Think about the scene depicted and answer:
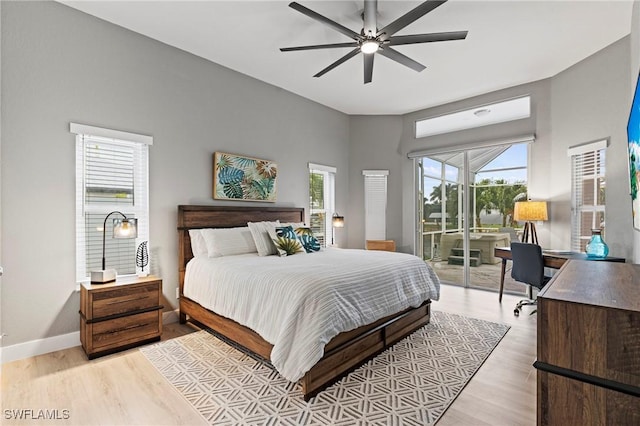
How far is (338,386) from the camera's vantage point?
222 centimetres

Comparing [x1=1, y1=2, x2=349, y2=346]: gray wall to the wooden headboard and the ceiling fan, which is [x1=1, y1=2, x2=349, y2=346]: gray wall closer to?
the wooden headboard

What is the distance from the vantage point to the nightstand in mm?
2615

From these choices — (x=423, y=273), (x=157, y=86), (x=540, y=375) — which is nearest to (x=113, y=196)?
(x=157, y=86)

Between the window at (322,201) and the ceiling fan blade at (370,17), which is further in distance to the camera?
A: the window at (322,201)

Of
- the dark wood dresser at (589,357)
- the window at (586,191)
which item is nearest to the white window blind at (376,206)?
the window at (586,191)

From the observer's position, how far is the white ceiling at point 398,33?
9.52 ft

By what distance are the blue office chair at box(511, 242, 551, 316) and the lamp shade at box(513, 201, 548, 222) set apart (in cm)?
63

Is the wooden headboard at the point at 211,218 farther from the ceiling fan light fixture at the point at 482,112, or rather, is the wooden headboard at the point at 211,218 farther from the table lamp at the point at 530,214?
the ceiling fan light fixture at the point at 482,112

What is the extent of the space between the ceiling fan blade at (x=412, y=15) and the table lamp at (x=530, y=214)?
308 cm

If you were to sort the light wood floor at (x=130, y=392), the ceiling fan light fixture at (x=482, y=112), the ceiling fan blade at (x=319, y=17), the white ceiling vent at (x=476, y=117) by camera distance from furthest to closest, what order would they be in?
1. the ceiling fan light fixture at (x=482, y=112)
2. the white ceiling vent at (x=476, y=117)
3. the ceiling fan blade at (x=319, y=17)
4. the light wood floor at (x=130, y=392)

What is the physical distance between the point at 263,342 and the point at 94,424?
3.55 ft

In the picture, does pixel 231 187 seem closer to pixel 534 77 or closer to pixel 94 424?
pixel 94 424

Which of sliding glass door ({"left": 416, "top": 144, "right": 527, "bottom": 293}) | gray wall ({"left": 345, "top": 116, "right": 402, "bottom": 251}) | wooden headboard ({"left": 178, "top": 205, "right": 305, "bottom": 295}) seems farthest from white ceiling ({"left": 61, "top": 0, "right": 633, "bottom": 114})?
wooden headboard ({"left": 178, "top": 205, "right": 305, "bottom": 295})

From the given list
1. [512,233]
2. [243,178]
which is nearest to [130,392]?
[243,178]
